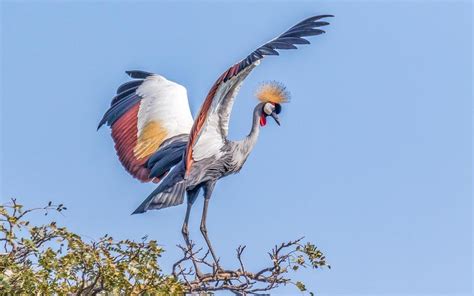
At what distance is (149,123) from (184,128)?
0.34 metres

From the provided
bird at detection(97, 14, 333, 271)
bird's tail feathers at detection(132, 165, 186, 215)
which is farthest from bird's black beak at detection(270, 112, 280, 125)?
bird's tail feathers at detection(132, 165, 186, 215)

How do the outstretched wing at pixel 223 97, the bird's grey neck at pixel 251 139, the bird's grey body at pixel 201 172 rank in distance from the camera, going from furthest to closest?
the bird's grey neck at pixel 251 139 → the bird's grey body at pixel 201 172 → the outstretched wing at pixel 223 97

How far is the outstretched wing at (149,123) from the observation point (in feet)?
32.8

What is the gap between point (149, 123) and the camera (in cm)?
1044

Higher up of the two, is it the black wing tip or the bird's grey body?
the bird's grey body

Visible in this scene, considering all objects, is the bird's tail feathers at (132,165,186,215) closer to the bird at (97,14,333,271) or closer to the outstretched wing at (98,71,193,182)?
the bird at (97,14,333,271)

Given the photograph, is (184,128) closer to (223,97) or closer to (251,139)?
(251,139)

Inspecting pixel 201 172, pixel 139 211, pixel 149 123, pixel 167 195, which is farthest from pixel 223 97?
pixel 149 123

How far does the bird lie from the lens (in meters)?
8.99

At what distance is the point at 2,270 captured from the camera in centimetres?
702

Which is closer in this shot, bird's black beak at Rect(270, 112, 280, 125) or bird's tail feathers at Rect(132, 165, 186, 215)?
bird's tail feathers at Rect(132, 165, 186, 215)

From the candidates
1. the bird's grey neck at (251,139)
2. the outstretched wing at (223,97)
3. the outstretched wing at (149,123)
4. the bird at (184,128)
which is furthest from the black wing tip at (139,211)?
the bird's grey neck at (251,139)

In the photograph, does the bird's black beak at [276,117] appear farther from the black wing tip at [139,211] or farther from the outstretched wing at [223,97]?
the black wing tip at [139,211]

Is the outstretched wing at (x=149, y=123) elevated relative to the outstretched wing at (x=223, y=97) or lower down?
elevated
